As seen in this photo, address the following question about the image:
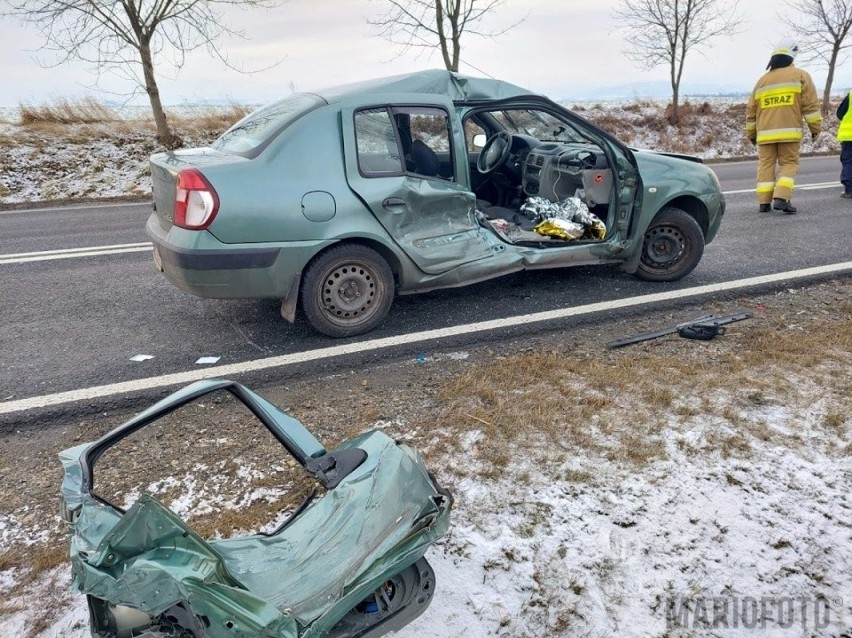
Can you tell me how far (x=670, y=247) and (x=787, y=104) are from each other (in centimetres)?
415

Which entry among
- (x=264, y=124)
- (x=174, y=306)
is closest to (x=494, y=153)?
(x=264, y=124)

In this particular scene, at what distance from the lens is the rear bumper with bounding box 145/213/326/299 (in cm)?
370

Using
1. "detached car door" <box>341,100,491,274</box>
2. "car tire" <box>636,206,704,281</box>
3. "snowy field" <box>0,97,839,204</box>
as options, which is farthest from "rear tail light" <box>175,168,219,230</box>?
"snowy field" <box>0,97,839,204</box>

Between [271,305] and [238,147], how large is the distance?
1.29 meters

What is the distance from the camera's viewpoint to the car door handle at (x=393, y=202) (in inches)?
159

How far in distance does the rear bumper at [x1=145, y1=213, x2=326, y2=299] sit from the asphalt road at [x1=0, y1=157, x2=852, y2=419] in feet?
1.52

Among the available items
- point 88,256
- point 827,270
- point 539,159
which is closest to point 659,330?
point 539,159

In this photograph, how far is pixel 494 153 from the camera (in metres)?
5.62

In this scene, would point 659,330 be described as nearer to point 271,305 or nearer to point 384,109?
point 384,109

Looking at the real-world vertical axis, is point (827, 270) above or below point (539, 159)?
below

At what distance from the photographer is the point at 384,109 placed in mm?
4160

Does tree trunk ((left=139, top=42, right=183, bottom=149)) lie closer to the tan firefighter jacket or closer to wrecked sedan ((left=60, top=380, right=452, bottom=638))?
the tan firefighter jacket

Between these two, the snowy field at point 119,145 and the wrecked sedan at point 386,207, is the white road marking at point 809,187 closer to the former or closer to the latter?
the wrecked sedan at point 386,207

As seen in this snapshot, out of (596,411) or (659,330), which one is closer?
(596,411)
